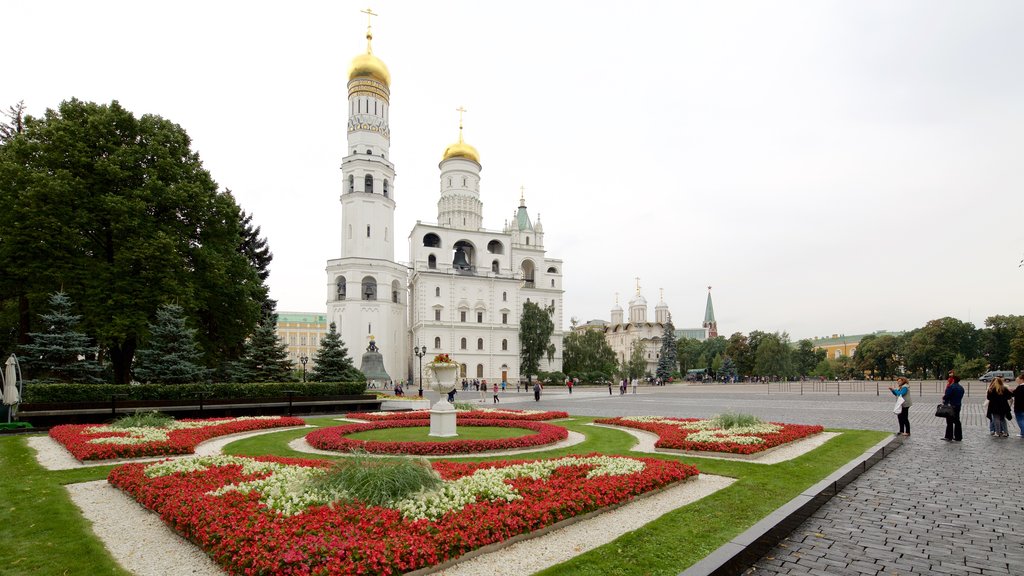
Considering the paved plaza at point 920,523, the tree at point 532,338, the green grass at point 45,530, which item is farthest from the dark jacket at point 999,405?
the tree at point 532,338

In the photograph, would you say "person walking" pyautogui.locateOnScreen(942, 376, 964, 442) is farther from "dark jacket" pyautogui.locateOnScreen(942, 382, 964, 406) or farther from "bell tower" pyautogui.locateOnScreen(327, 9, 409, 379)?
"bell tower" pyautogui.locateOnScreen(327, 9, 409, 379)

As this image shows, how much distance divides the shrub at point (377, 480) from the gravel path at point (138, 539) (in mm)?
1506

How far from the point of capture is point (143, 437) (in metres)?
12.7

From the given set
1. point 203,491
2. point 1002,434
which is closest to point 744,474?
point 203,491

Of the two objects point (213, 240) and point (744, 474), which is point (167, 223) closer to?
point (213, 240)

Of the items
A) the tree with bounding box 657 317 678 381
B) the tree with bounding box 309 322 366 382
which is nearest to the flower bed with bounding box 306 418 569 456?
the tree with bounding box 309 322 366 382

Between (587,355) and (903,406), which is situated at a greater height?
(587,355)

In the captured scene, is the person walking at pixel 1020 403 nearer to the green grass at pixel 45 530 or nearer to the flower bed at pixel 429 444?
the flower bed at pixel 429 444

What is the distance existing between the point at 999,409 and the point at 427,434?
13.7 m

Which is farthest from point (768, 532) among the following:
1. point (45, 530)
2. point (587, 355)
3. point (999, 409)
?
point (587, 355)

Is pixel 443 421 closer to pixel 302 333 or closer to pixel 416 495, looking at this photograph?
pixel 416 495

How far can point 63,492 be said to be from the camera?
27.3 feet

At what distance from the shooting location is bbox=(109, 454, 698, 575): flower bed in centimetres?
492

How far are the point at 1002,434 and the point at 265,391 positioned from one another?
74.6ft
